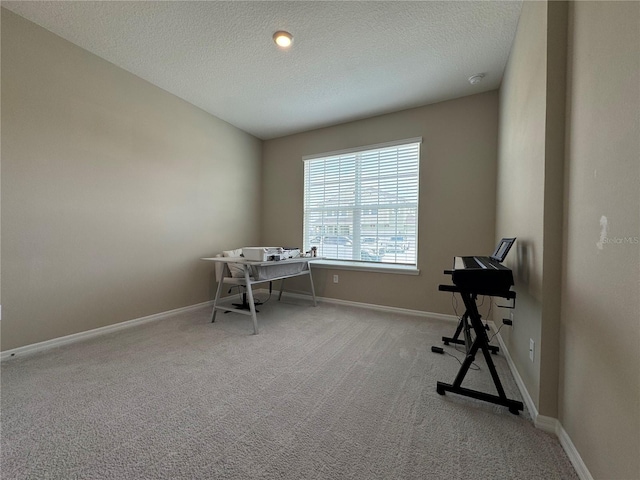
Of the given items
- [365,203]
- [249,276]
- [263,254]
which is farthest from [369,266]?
[249,276]

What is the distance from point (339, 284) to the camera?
3.84 metres

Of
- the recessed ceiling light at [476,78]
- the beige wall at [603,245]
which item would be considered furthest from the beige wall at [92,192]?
the beige wall at [603,245]

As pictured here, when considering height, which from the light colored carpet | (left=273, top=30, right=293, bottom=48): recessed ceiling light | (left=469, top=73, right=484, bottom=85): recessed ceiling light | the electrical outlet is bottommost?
the light colored carpet

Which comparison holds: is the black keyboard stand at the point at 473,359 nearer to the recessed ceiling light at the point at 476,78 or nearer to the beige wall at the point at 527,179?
the beige wall at the point at 527,179

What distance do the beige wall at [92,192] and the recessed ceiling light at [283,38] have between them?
68.3 inches

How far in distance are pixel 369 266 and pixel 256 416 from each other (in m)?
2.47

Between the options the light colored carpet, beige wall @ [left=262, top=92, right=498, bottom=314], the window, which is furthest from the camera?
the window

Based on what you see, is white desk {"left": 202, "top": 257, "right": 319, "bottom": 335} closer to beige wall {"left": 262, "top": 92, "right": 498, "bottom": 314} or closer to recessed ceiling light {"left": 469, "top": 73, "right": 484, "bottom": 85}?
beige wall {"left": 262, "top": 92, "right": 498, "bottom": 314}

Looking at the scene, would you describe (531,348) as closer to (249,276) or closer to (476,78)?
(249,276)

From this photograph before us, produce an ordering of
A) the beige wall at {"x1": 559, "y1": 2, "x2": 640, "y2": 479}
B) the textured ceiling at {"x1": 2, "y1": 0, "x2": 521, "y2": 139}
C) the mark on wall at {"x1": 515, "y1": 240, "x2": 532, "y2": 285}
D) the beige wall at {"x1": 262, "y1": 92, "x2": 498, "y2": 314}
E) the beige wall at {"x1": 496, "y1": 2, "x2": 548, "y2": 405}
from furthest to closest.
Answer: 1. the beige wall at {"x1": 262, "y1": 92, "x2": 498, "y2": 314}
2. the textured ceiling at {"x1": 2, "y1": 0, "x2": 521, "y2": 139}
3. the mark on wall at {"x1": 515, "y1": 240, "x2": 532, "y2": 285}
4. the beige wall at {"x1": 496, "y1": 2, "x2": 548, "y2": 405}
5. the beige wall at {"x1": 559, "y1": 2, "x2": 640, "y2": 479}

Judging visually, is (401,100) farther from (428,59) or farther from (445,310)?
(445,310)

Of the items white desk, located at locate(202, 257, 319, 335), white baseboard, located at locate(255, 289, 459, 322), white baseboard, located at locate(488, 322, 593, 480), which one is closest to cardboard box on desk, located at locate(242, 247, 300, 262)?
white desk, located at locate(202, 257, 319, 335)

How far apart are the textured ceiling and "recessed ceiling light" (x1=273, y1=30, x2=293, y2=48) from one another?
0.16 feet

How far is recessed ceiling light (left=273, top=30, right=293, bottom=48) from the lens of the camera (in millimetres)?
2125
